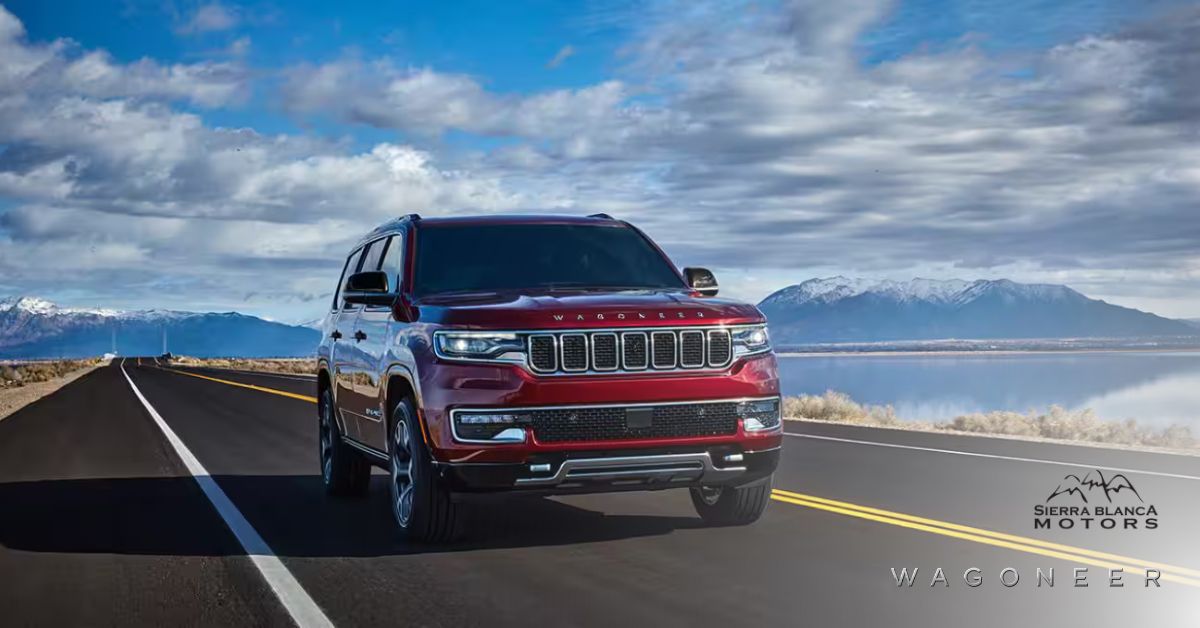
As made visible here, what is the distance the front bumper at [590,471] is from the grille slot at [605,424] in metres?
0.10

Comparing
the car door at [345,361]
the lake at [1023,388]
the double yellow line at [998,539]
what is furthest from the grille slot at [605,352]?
the lake at [1023,388]

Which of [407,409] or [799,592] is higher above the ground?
[407,409]

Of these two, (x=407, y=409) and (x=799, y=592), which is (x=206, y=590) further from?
(x=799, y=592)

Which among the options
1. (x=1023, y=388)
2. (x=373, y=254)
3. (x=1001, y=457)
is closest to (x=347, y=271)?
(x=373, y=254)

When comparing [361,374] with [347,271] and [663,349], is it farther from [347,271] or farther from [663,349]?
[663,349]

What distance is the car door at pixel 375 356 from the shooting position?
28.8 ft

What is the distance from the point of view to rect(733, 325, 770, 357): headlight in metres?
7.90

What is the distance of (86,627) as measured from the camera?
604cm

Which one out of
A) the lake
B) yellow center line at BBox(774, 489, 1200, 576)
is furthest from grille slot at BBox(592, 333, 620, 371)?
the lake

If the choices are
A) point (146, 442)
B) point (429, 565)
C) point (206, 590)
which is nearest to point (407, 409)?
point (429, 565)

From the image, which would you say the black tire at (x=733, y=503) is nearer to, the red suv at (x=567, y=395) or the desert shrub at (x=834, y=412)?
the red suv at (x=567, y=395)

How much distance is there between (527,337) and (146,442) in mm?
11667

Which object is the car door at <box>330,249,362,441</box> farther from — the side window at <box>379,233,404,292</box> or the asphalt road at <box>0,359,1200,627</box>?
the asphalt road at <box>0,359,1200,627</box>

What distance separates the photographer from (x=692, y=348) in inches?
304
